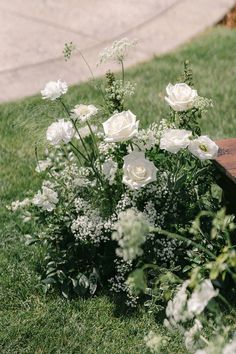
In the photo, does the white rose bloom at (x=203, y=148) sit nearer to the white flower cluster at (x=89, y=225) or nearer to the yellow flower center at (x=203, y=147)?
the yellow flower center at (x=203, y=147)

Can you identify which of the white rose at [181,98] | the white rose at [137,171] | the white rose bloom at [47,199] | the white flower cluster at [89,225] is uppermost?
the white rose at [181,98]

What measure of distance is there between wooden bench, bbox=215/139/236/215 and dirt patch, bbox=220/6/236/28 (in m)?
3.33

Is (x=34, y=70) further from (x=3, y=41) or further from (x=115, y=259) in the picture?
(x=115, y=259)

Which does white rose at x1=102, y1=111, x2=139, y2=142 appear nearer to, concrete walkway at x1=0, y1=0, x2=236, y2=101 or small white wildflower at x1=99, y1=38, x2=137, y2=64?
small white wildflower at x1=99, y1=38, x2=137, y2=64

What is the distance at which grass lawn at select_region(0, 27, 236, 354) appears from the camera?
3.06m

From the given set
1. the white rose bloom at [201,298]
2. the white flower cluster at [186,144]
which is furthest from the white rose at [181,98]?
the white rose bloom at [201,298]

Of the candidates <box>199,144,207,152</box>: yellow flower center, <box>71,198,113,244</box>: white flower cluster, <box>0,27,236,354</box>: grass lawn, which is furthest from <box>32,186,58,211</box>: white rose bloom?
<box>199,144,207,152</box>: yellow flower center

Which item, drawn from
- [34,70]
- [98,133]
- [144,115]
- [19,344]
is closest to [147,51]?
[34,70]

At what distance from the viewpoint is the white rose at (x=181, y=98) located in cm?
304

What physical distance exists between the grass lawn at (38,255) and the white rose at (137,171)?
59 cm

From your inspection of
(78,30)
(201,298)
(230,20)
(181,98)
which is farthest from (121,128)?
(230,20)

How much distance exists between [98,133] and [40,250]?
25.9 inches

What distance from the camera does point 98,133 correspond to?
11.0 feet

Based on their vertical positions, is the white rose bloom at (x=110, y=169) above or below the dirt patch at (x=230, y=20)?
above
